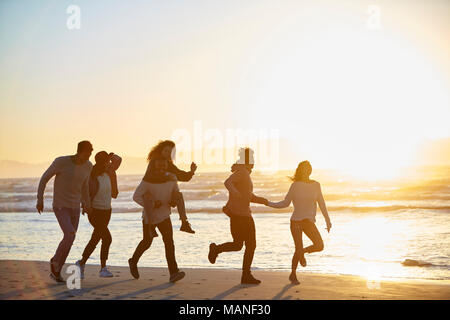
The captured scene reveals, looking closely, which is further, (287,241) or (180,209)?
(287,241)

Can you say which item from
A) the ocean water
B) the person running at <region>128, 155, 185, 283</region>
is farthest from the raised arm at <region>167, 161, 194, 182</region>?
the ocean water

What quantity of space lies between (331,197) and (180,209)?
3508 cm

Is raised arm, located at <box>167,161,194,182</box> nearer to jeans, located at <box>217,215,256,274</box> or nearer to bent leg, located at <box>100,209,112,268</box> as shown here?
jeans, located at <box>217,215,256,274</box>

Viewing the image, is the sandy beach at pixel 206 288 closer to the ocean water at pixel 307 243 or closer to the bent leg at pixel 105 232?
the bent leg at pixel 105 232

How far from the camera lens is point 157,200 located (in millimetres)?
8188

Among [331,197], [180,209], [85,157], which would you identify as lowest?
[331,197]

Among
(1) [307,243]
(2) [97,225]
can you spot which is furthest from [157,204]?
(1) [307,243]

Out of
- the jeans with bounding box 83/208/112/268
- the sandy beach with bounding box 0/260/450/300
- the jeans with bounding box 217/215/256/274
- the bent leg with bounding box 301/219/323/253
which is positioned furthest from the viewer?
the jeans with bounding box 83/208/112/268

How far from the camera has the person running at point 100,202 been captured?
880 centimetres

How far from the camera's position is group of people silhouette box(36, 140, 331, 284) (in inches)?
321

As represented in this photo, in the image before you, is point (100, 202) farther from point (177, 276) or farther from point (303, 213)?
point (303, 213)
